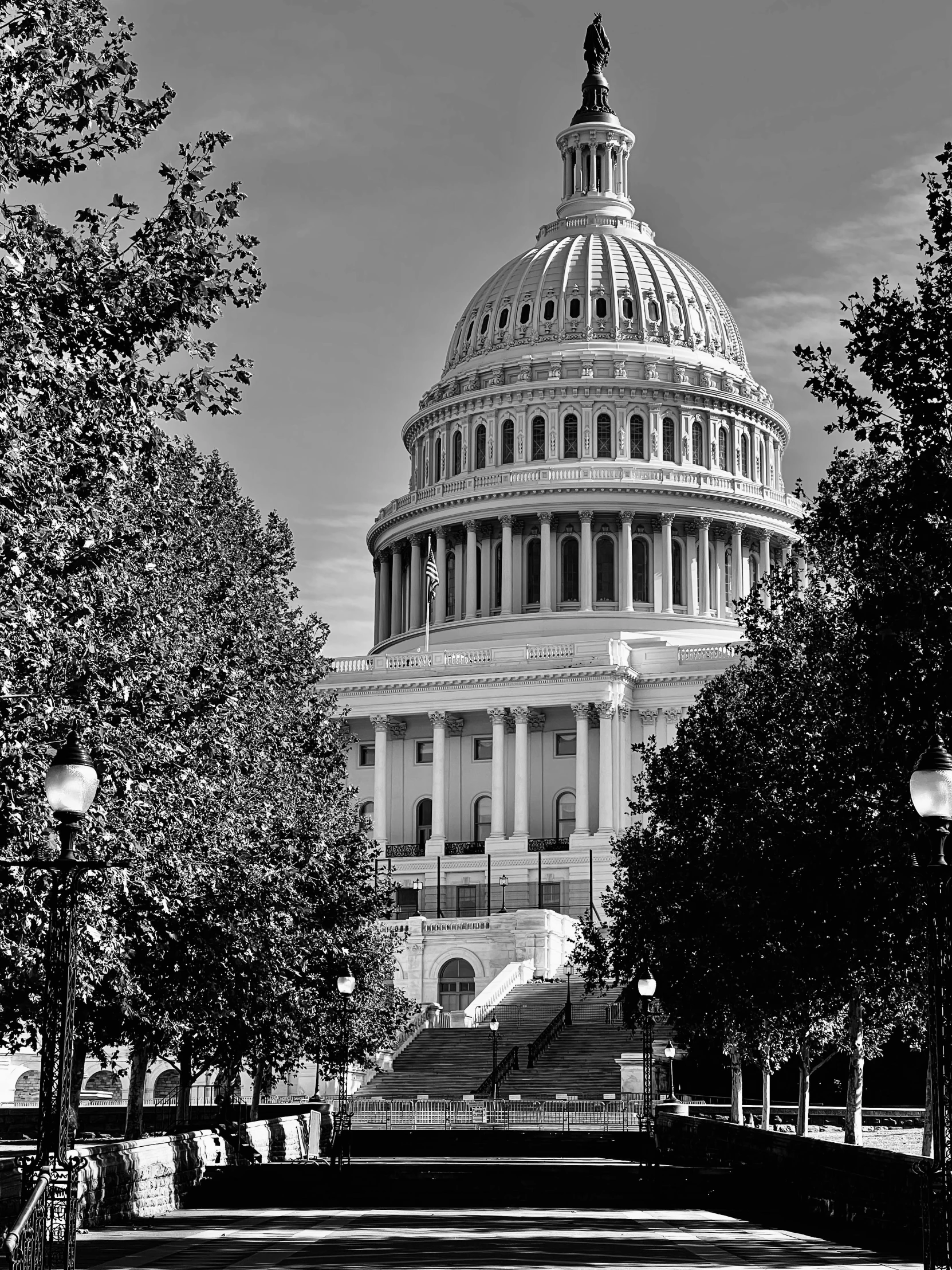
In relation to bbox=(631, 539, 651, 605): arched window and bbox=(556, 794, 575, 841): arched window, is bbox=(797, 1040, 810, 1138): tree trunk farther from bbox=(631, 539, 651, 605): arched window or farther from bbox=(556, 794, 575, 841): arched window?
bbox=(631, 539, 651, 605): arched window

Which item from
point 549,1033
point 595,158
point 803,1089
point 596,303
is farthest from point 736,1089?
point 595,158

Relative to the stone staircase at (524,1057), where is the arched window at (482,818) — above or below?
above

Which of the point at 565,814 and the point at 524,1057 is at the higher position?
the point at 565,814

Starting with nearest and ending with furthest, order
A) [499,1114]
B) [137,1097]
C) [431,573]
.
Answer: [137,1097]
[499,1114]
[431,573]

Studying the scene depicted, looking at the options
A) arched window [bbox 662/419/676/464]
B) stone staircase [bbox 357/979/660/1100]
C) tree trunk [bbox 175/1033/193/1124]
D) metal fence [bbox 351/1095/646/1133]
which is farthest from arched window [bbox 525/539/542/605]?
tree trunk [bbox 175/1033/193/1124]

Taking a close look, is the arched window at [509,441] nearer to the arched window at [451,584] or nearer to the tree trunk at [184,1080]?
the arched window at [451,584]

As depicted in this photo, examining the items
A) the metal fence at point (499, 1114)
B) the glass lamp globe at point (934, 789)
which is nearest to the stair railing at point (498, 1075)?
the metal fence at point (499, 1114)

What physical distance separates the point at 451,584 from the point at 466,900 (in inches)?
1295

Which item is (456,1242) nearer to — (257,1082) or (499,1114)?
(257,1082)

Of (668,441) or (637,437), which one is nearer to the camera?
(637,437)

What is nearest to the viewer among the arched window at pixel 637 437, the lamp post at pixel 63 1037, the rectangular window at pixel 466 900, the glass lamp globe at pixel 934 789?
the lamp post at pixel 63 1037

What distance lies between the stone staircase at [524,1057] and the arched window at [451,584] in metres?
55.4

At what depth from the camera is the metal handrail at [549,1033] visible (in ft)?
212

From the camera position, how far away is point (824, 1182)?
88.2 ft
